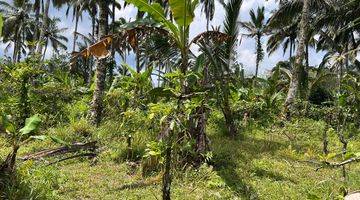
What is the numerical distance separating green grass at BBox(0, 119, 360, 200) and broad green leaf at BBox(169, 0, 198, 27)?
103 inches

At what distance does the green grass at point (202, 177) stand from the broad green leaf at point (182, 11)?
2.61m

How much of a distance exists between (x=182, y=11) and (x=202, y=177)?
2.88 metres

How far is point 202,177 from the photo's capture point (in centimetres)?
782

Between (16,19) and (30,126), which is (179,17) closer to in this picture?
(30,126)

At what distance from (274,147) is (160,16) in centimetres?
469

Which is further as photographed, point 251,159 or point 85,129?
point 85,129

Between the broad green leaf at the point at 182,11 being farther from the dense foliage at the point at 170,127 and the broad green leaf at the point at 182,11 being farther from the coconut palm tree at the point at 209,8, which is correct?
the coconut palm tree at the point at 209,8

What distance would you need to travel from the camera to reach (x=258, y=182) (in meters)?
7.87

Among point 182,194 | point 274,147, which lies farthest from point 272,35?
point 182,194

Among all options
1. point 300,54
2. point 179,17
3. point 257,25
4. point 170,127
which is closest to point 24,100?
point 179,17

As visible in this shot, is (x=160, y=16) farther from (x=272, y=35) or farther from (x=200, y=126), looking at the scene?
(x=272, y=35)

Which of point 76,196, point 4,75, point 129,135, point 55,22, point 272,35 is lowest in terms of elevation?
point 76,196

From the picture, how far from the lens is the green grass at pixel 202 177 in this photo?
6.95 metres

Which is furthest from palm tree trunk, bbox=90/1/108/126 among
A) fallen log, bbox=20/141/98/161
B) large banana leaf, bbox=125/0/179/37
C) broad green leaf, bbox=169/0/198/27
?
broad green leaf, bbox=169/0/198/27
